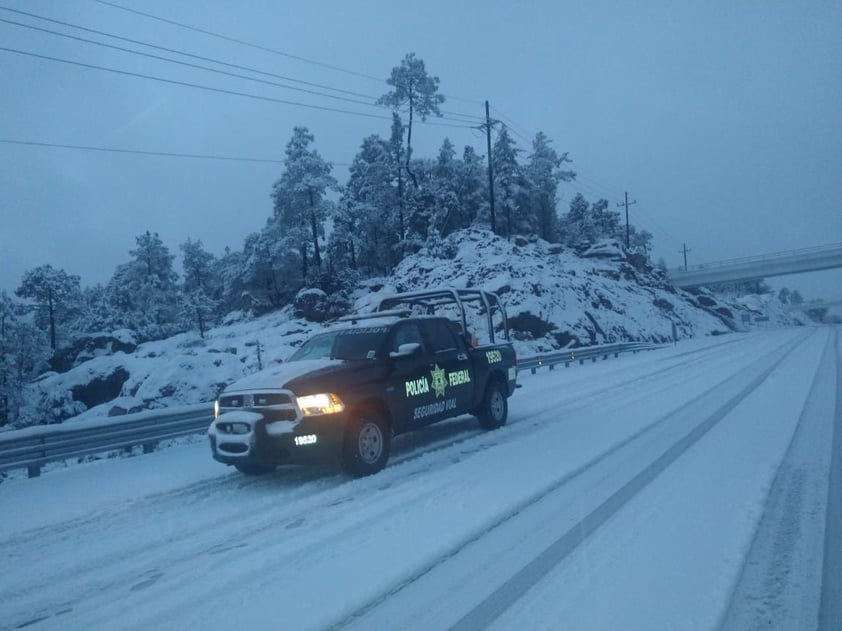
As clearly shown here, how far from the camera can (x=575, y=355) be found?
992 inches

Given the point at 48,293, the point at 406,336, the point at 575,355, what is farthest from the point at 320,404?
the point at 48,293

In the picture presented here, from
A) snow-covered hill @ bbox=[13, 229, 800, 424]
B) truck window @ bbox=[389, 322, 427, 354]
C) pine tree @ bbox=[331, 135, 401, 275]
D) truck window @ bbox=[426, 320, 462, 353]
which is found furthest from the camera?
pine tree @ bbox=[331, 135, 401, 275]

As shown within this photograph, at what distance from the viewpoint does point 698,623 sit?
3.73 metres

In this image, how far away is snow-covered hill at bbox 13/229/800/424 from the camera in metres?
19.9

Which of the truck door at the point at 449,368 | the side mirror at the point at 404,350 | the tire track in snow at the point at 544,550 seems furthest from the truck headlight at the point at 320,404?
the tire track in snow at the point at 544,550

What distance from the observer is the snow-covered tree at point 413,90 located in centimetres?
5056

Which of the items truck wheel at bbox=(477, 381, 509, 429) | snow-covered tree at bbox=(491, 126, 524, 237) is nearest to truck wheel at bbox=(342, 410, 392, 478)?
truck wheel at bbox=(477, 381, 509, 429)

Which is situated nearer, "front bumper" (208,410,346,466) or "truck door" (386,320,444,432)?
"front bumper" (208,410,346,466)

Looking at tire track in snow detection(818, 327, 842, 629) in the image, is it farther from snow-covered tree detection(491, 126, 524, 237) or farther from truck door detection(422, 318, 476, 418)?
snow-covered tree detection(491, 126, 524, 237)

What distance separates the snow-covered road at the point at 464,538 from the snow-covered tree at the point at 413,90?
45258 millimetres

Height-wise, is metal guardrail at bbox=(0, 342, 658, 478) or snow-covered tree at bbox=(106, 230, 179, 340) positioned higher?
snow-covered tree at bbox=(106, 230, 179, 340)

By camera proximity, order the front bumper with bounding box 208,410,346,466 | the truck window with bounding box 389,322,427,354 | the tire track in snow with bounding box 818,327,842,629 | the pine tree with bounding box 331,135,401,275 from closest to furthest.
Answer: the tire track in snow with bounding box 818,327,842,629 < the front bumper with bounding box 208,410,346,466 < the truck window with bounding box 389,322,427,354 < the pine tree with bounding box 331,135,401,275

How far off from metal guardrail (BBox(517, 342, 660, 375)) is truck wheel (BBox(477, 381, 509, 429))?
24.4ft

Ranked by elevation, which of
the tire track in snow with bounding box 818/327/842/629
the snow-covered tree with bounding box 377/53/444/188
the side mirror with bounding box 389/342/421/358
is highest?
the snow-covered tree with bounding box 377/53/444/188
